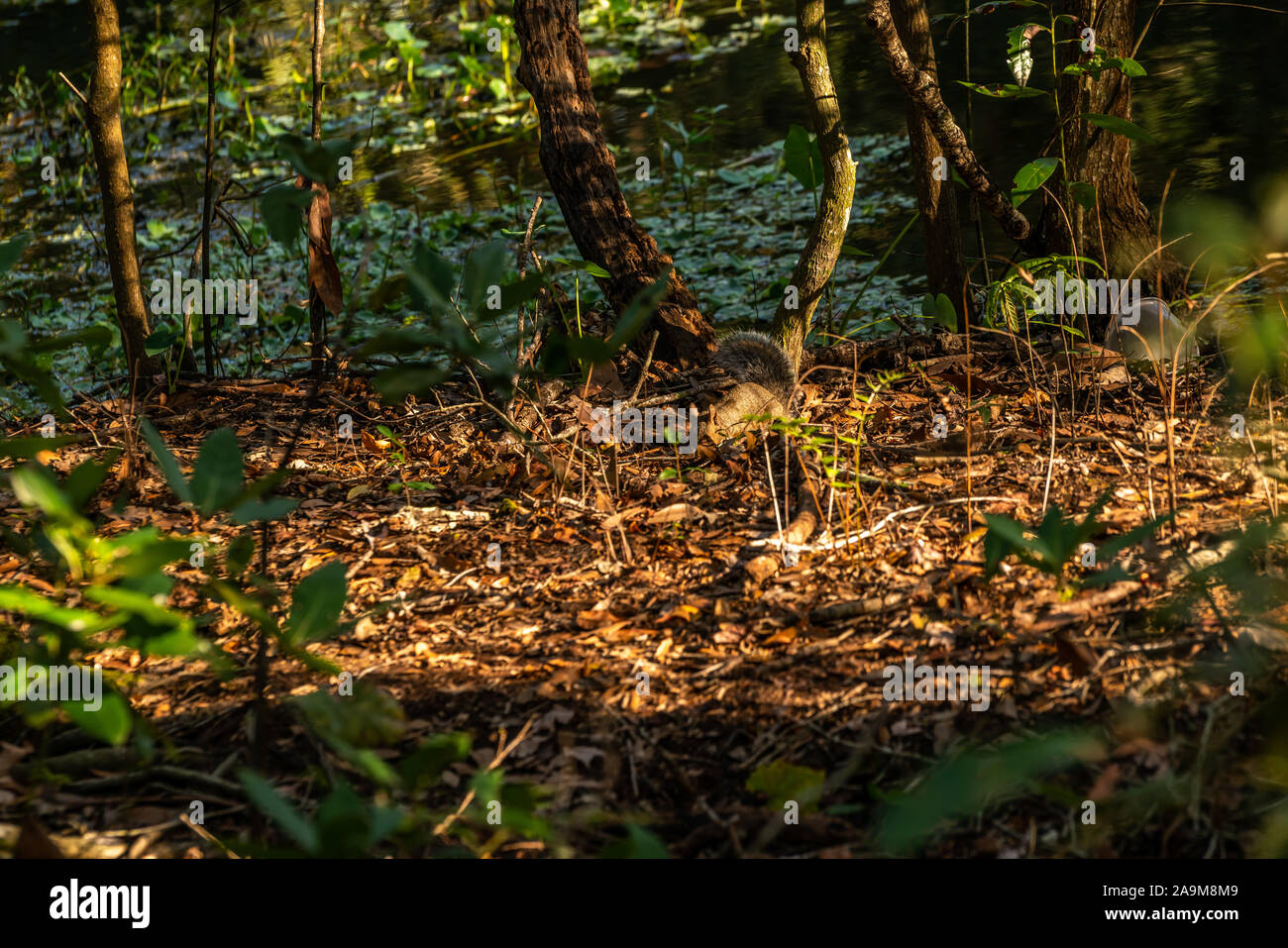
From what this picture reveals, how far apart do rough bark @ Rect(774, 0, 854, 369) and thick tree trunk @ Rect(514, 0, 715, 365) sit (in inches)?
13.2

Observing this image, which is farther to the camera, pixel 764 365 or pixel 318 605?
pixel 764 365

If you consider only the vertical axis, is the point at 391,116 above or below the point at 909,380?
above

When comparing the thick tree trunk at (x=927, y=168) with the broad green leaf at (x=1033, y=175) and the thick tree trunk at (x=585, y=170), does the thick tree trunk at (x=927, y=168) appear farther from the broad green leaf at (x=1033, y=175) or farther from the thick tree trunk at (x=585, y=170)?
the thick tree trunk at (x=585, y=170)

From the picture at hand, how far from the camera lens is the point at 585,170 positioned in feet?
11.6

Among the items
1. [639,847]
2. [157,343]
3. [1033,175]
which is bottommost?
[639,847]

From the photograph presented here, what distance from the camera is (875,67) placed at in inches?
308

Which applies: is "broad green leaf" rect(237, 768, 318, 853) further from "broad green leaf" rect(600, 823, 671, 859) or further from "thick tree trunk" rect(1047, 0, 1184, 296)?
"thick tree trunk" rect(1047, 0, 1184, 296)

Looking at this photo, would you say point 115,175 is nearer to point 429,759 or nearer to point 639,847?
point 429,759

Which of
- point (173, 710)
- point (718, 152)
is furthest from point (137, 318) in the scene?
point (718, 152)

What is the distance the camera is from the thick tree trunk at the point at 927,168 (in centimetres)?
361

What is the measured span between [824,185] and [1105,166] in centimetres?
98

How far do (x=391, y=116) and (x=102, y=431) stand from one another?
5.98 m

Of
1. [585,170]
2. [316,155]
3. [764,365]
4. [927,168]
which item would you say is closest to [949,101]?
[927,168]
